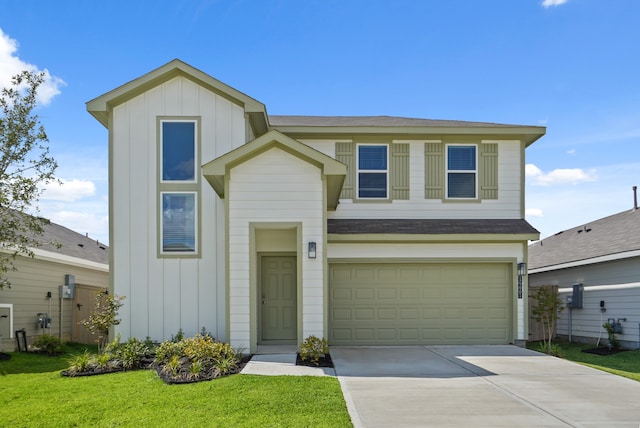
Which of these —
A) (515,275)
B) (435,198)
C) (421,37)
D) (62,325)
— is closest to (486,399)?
(515,275)

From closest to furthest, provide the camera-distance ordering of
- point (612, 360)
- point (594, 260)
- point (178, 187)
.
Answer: point (612, 360) < point (178, 187) < point (594, 260)

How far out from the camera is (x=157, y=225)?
12148 millimetres

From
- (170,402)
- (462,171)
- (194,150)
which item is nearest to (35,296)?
(194,150)

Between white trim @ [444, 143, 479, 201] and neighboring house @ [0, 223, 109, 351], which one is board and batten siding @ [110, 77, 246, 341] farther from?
white trim @ [444, 143, 479, 201]

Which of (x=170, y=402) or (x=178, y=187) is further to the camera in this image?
(x=178, y=187)

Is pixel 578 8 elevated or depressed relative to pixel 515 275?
elevated

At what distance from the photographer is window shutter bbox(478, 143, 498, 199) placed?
13.9m

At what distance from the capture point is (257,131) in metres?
13.7

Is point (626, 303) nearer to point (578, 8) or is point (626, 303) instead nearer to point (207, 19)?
point (578, 8)

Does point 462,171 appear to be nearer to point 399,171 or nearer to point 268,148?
point 399,171

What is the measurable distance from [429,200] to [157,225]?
6952 millimetres

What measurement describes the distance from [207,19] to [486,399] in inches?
428

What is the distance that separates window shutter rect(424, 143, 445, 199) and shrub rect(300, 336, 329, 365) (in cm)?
562

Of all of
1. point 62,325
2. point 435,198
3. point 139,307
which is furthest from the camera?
point 62,325
